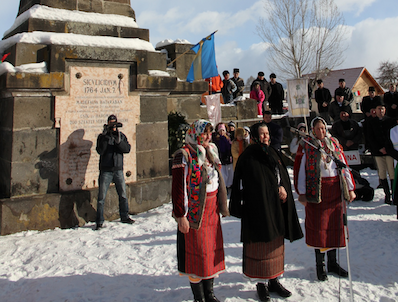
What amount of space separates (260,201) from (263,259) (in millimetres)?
576

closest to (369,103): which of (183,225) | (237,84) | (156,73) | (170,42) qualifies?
(237,84)

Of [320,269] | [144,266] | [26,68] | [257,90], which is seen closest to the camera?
[320,269]

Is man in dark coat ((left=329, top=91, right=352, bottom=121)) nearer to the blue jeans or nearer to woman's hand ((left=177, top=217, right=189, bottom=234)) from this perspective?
the blue jeans

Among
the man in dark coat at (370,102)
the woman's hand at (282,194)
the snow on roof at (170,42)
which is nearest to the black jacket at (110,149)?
→ the woman's hand at (282,194)

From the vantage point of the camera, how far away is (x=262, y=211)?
3.41 m

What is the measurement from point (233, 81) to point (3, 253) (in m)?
8.90

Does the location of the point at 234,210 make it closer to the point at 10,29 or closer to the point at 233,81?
the point at 10,29

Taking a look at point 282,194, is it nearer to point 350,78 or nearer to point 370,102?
point 370,102

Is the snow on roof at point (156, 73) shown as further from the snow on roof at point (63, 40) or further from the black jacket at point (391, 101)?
the black jacket at point (391, 101)

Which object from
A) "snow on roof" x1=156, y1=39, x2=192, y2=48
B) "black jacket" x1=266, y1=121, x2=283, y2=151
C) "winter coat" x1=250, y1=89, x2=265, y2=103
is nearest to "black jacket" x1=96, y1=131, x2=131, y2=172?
"black jacket" x1=266, y1=121, x2=283, y2=151

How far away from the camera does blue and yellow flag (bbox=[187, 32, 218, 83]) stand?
340 inches

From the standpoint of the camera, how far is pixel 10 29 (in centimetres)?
694

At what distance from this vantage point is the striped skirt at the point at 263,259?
3.43m

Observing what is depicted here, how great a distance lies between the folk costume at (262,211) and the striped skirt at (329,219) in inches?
18.2
